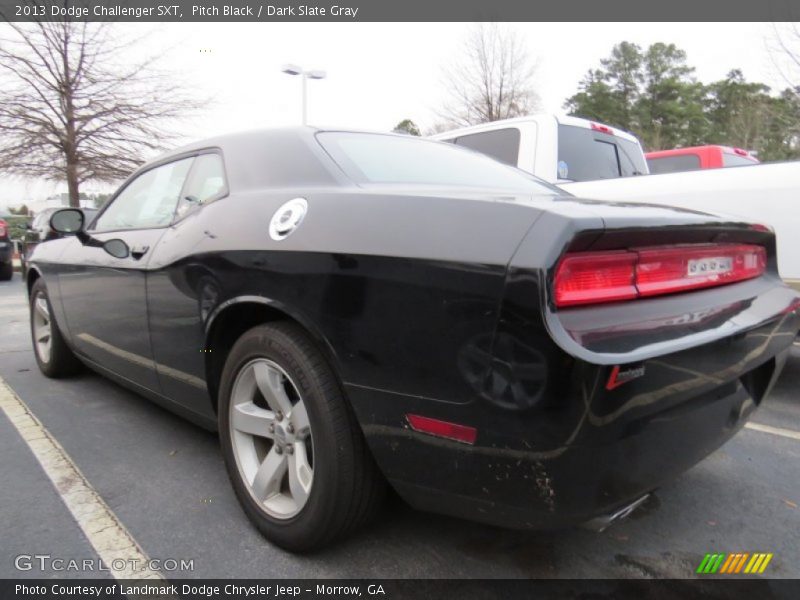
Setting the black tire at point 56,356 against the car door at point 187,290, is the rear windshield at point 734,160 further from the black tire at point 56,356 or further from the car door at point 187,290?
the black tire at point 56,356

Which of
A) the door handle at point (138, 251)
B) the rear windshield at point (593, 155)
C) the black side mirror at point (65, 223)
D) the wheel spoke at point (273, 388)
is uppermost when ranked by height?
the rear windshield at point (593, 155)

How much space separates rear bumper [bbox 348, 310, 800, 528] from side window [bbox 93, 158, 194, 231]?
1659 millimetres

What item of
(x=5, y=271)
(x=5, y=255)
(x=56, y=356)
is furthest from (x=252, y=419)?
(x=5, y=271)

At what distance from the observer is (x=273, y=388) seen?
1987 millimetres

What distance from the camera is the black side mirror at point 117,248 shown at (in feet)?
9.25

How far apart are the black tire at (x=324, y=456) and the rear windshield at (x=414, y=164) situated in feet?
2.09

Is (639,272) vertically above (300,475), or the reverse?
(639,272)

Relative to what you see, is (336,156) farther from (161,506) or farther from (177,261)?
(161,506)

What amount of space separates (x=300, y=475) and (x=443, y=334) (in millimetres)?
791

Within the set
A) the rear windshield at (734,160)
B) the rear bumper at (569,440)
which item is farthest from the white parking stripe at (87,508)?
the rear windshield at (734,160)

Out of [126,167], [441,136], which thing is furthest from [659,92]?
→ [441,136]

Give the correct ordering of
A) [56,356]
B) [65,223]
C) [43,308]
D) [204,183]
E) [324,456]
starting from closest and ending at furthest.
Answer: [324,456] → [204,183] → [65,223] → [56,356] → [43,308]

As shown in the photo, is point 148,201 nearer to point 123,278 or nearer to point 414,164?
point 123,278

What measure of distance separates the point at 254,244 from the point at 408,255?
69 centimetres
